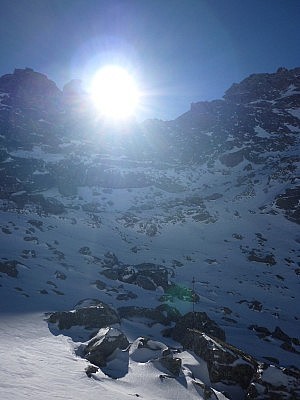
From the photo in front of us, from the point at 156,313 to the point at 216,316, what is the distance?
20.8ft

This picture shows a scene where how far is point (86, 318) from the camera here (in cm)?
2203

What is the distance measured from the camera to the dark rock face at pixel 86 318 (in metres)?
21.5

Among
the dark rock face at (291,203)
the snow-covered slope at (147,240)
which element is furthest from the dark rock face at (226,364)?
the dark rock face at (291,203)

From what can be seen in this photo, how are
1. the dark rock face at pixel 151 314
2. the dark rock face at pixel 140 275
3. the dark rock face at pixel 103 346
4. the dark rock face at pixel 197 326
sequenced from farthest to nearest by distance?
the dark rock face at pixel 140 275, the dark rock face at pixel 151 314, the dark rock face at pixel 197 326, the dark rock face at pixel 103 346

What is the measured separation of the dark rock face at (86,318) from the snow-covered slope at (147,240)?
51cm

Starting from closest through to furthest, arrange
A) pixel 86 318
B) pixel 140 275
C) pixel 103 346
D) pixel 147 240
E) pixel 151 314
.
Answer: pixel 103 346 < pixel 86 318 < pixel 151 314 < pixel 140 275 < pixel 147 240

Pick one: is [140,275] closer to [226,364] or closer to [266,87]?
[226,364]

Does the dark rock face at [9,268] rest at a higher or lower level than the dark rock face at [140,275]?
higher

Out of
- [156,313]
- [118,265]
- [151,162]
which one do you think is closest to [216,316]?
[156,313]

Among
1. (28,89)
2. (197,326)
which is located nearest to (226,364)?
(197,326)

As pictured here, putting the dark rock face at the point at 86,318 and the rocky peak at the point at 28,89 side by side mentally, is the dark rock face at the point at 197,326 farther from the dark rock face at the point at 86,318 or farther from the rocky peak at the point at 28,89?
the rocky peak at the point at 28,89

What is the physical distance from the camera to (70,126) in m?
101

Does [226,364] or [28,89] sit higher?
[28,89]

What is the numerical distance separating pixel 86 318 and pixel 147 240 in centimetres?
2825
